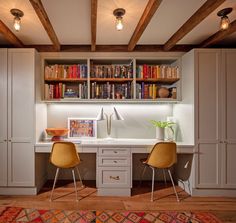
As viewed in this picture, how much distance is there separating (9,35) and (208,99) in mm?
3057

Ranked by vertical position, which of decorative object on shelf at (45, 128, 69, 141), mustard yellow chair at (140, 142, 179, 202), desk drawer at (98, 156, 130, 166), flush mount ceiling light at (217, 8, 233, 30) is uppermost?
Result: flush mount ceiling light at (217, 8, 233, 30)

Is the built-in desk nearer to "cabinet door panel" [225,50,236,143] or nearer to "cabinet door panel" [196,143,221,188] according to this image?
"cabinet door panel" [196,143,221,188]

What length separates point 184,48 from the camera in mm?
3209

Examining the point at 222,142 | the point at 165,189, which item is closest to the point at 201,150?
the point at 222,142

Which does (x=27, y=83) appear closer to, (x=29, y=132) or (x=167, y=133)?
(x=29, y=132)

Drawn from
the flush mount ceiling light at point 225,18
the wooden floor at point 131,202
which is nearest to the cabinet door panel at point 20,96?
the wooden floor at point 131,202

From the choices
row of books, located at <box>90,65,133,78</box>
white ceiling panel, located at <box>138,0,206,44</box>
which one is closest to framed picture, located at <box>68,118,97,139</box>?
row of books, located at <box>90,65,133,78</box>

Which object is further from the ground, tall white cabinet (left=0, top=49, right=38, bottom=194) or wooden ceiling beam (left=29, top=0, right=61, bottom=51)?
wooden ceiling beam (left=29, top=0, right=61, bottom=51)

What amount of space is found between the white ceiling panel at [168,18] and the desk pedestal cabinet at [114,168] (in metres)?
1.80

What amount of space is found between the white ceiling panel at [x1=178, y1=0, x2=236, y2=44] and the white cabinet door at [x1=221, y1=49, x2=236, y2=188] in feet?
1.42

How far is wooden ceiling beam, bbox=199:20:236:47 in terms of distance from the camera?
7.90 ft

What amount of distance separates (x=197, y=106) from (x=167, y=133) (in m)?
0.82

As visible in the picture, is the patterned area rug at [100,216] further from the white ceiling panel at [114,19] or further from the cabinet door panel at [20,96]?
the white ceiling panel at [114,19]

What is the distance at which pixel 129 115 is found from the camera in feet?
11.5
